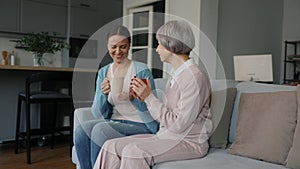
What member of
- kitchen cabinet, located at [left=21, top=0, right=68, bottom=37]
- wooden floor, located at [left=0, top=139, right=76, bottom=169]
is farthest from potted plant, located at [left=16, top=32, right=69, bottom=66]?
kitchen cabinet, located at [left=21, top=0, right=68, bottom=37]

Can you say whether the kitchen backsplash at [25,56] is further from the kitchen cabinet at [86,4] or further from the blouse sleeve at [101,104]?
the blouse sleeve at [101,104]

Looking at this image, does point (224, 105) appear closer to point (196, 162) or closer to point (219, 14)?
point (196, 162)

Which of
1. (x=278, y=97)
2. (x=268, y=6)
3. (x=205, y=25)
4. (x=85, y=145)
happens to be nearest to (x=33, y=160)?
(x=85, y=145)

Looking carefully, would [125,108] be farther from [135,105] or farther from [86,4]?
[86,4]

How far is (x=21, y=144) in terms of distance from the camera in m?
3.62

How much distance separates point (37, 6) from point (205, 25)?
→ 103 inches

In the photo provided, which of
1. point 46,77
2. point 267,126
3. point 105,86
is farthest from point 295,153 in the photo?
point 46,77

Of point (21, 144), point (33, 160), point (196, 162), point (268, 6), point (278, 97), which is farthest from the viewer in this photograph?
point (268, 6)

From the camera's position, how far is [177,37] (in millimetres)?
1518

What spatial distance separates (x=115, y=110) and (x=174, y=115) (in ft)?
1.88

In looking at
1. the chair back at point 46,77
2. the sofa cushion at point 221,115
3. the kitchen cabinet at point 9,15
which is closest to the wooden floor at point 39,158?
the chair back at point 46,77

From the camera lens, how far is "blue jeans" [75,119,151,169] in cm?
171

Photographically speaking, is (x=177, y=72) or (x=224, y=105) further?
(x=224, y=105)

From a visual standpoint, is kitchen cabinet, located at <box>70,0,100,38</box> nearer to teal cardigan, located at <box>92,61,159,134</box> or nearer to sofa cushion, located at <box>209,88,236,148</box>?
teal cardigan, located at <box>92,61,159,134</box>
